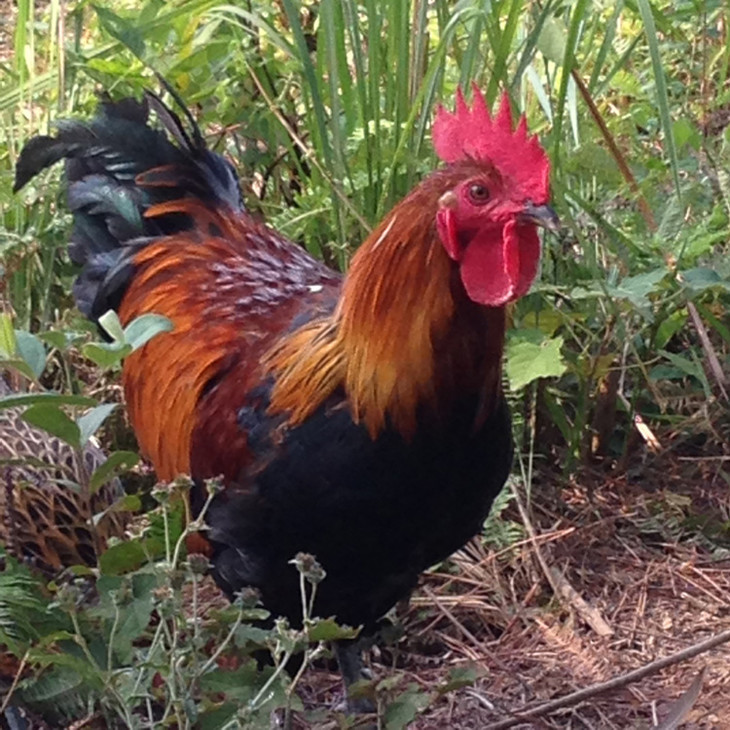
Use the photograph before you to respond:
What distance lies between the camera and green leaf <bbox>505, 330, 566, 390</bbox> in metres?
2.54

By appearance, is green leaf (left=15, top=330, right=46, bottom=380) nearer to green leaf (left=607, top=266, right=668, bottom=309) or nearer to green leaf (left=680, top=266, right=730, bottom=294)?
green leaf (left=607, top=266, right=668, bottom=309)

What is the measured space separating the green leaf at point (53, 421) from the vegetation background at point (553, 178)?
1.90ft

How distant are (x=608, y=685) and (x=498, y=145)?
3.42 feet

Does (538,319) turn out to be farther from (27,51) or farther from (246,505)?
(27,51)

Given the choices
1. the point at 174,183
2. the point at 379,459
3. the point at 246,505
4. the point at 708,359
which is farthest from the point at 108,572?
the point at 708,359

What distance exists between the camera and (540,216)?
76.9 inches

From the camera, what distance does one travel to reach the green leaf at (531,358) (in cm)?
254

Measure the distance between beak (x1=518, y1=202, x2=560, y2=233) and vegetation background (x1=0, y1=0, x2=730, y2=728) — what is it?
48 centimetres

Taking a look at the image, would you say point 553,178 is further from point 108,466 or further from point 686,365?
point 108,466

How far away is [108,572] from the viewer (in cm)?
198

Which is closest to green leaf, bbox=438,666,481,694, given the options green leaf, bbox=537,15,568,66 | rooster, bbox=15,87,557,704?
rooster, bbox=15,87,557,704

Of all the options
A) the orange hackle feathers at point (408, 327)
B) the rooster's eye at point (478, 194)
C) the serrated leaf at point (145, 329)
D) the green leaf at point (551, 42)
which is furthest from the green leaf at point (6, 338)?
the green leaf at point (551, 42)

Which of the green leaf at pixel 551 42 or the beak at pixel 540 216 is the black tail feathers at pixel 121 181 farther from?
the beak at pixel 540 216

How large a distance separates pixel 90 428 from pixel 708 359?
6.04 feet
